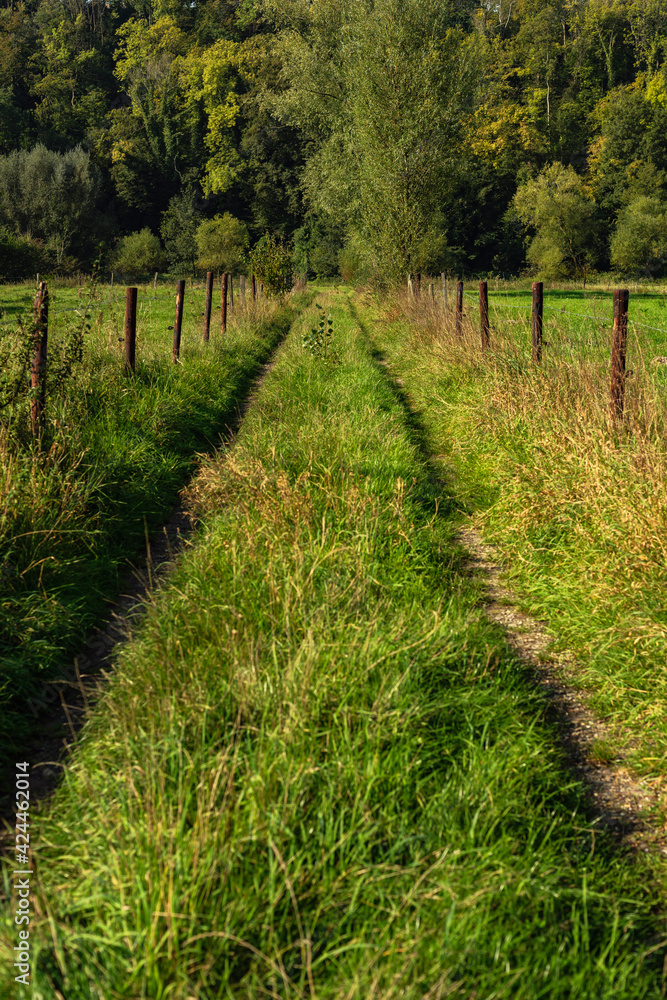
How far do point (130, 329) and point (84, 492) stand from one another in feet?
11.9

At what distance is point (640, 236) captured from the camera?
5659 centimetres

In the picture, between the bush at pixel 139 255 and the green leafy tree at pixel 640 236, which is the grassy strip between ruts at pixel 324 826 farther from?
the bush at pixel 139 255

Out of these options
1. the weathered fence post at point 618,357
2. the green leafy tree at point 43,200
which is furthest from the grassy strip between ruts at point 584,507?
the green leafy tree at point 43,200

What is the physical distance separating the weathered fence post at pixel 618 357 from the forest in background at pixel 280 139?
1049 inches

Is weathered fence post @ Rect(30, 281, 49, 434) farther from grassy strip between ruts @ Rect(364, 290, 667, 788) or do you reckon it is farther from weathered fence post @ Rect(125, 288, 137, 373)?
grassy strip between ruts @ Rect(364, 290, 667, 788)

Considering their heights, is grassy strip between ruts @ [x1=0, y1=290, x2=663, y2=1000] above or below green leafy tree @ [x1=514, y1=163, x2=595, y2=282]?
below

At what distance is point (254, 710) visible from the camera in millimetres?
3021

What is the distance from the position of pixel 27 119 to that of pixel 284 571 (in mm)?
80157

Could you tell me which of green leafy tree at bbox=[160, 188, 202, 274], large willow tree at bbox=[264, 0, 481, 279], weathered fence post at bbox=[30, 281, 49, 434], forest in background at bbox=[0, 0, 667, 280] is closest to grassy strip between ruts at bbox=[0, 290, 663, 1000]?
weathered fence post at bbox=[30, 281, 49, 434]

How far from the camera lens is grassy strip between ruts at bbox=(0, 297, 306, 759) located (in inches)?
162

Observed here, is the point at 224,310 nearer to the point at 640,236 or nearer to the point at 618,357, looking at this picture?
the point at 618,357

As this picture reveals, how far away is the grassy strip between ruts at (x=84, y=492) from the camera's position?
13.5 feet

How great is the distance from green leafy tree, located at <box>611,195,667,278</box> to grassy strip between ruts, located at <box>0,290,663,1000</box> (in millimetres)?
60464

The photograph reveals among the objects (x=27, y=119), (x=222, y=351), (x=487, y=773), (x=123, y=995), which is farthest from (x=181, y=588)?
(x=27, y=119)
